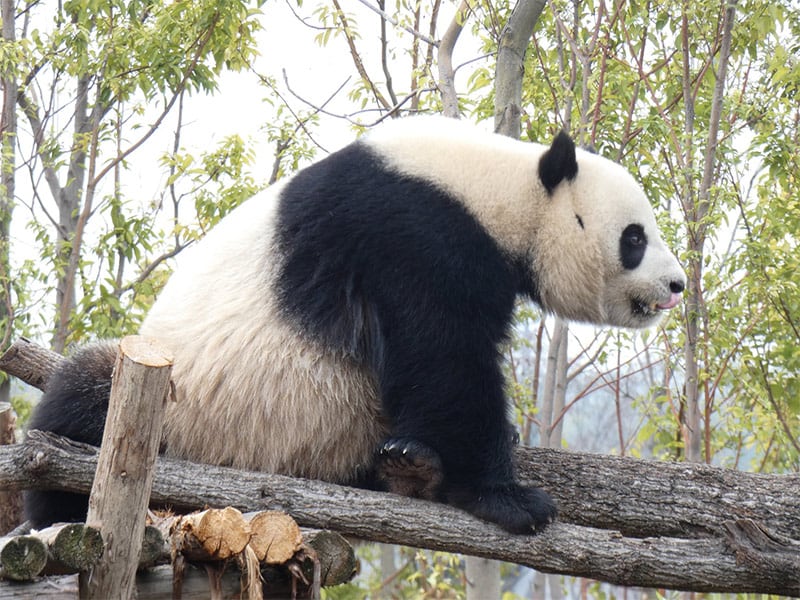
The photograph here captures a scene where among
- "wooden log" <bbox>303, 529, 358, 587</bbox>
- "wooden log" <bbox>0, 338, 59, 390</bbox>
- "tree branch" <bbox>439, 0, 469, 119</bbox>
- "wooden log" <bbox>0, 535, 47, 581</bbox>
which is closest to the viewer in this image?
"wooden log" <bbox>0, 535, 47, 581</bbox>

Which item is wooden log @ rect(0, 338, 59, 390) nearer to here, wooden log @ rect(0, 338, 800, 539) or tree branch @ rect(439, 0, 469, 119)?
wooden log @ rect(0, 338, 800, 539)

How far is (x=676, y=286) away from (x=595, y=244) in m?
0.43

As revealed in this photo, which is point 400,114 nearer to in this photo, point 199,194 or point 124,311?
point 199,194

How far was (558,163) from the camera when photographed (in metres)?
3.96

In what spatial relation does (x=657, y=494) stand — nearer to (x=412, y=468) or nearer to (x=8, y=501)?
(x=412, y=468)

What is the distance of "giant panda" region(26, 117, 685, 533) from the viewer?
3662mm

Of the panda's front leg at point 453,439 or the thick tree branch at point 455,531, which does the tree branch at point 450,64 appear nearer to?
the panda's front leg at point 453,439

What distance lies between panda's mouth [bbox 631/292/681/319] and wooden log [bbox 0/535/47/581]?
9.18ft

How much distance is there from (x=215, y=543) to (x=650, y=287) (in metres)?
2.35

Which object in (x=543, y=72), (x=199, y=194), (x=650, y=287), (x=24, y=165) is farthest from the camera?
(x=24, y=165)

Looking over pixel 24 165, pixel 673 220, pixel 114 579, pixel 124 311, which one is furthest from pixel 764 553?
pixel 24 165

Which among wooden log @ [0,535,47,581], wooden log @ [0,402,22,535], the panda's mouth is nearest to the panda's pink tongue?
the panda's mouth

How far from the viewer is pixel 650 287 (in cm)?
425

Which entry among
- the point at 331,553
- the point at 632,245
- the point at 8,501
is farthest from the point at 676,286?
the point at 8,501
